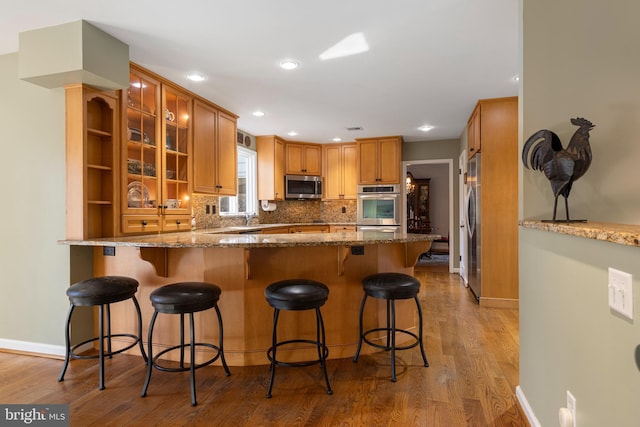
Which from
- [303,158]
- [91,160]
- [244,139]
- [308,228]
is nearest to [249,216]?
[308,228]

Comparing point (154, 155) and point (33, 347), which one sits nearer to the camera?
point (33, 347)

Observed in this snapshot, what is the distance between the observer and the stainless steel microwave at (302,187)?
6.18 m

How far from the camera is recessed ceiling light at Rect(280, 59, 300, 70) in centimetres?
290

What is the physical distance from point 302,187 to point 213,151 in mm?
2419

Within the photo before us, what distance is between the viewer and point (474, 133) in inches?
170

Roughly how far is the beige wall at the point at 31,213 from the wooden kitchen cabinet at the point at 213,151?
1.29 m

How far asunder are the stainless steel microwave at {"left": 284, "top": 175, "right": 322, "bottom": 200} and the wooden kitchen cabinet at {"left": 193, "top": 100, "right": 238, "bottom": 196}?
166 cm

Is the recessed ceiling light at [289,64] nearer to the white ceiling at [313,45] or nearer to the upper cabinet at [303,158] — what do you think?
the white ceiling at [313,45]

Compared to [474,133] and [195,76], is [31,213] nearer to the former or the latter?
[195,76]

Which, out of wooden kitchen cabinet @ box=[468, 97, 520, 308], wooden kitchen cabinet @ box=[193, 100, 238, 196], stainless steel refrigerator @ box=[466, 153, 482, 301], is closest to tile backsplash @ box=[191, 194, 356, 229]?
wooden kitchen cabinet @ box=[193, 100, 238, 196]

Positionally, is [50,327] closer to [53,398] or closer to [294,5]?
[53,398]

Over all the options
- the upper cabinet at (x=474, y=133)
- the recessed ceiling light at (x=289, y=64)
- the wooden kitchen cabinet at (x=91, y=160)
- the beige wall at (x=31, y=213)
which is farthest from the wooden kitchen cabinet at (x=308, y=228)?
the beige wall at (x=31, y=213)

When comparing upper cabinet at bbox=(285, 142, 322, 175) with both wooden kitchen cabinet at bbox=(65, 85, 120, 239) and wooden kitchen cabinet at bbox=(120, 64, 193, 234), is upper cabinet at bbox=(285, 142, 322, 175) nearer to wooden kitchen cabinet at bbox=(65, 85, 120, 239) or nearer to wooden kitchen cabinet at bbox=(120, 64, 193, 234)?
wooden kitchen cabinet at bbox=(120, 64, 193, 234)

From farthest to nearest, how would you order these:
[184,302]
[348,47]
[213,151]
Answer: [213,151] < [348,47] < [184,302]
